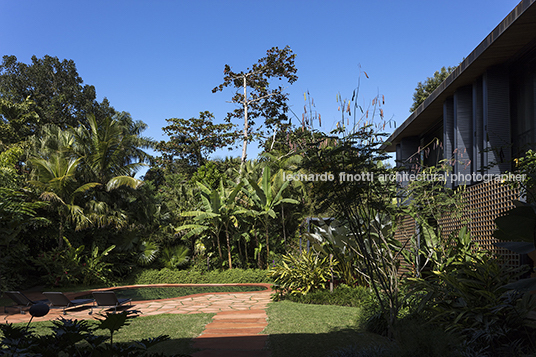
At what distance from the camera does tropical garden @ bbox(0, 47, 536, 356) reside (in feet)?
14.6

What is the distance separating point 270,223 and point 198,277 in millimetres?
3639

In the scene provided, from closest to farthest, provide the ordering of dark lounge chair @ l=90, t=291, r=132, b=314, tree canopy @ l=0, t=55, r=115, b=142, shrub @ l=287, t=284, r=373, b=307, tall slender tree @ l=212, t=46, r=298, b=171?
shrub @ l=287, t=284, r=373, b=307 < dark lounge chair @ l=90, t=291, r=132, b=314 < tall slender tree @ l=212, t=46, r=298, b=171 < tree canopy @ l=0, t=55, r=115, b=142

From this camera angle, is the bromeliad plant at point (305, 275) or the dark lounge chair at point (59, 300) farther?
the bromeliad plant at point (305, 275)

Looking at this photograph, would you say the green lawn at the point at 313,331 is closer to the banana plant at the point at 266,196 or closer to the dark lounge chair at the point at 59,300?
the dark lounge chair at the point at 59,300

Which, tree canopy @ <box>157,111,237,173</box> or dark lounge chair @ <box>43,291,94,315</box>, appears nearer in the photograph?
dark lounge chair @ <box>43,291,94,315</box>

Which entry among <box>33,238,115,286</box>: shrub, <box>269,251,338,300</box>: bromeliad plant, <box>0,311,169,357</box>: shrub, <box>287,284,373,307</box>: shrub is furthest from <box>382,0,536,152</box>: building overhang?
<box>33,238,115,286</box>: shrub

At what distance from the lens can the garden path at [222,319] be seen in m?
4.74

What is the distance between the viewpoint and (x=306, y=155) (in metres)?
4.84

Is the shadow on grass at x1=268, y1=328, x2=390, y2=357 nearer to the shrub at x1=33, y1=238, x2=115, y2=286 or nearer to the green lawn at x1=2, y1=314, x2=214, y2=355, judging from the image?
the green lawn at x1=2, y1=314, x2=214, y2=355

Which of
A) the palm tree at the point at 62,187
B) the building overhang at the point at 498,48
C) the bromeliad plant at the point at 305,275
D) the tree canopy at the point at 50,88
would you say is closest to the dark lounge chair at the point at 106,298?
the bromeliad plant at the point at 305,275

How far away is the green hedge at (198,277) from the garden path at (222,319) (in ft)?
10.1

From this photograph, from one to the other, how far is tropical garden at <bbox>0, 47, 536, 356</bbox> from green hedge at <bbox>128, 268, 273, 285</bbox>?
69 millimetres

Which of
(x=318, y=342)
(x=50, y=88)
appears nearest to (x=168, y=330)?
(x=318, y=342)

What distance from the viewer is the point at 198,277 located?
1540cm
